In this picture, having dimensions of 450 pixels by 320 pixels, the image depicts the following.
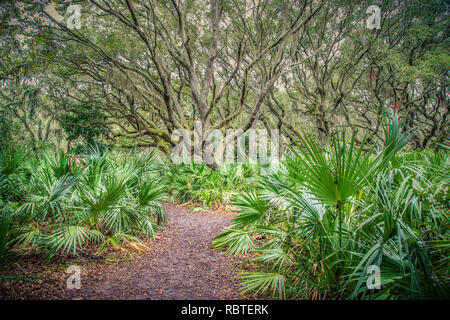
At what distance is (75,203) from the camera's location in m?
4.21

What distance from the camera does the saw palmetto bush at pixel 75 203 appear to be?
11.9 ft

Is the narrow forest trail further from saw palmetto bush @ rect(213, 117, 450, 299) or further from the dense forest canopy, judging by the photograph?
the dense forest canopy

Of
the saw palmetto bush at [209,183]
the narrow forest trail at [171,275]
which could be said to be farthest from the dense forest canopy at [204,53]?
the narrow forest trail at [171,275]

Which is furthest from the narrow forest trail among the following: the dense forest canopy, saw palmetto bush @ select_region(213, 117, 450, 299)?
the dense forest canopy

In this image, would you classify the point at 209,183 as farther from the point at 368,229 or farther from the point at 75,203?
the point at 368,229

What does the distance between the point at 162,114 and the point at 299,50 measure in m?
9.21

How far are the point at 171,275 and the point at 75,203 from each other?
2241 millimetres

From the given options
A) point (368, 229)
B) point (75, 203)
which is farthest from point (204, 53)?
point (368, 229)

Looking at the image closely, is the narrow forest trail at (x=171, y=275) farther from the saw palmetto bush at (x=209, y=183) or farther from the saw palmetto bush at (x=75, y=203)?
the saw palmetto bush at (x=209, y=183)

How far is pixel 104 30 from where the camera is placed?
33.7 feet

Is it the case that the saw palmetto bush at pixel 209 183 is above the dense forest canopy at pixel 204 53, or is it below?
below

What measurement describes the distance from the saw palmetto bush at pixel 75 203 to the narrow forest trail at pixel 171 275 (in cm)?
53
